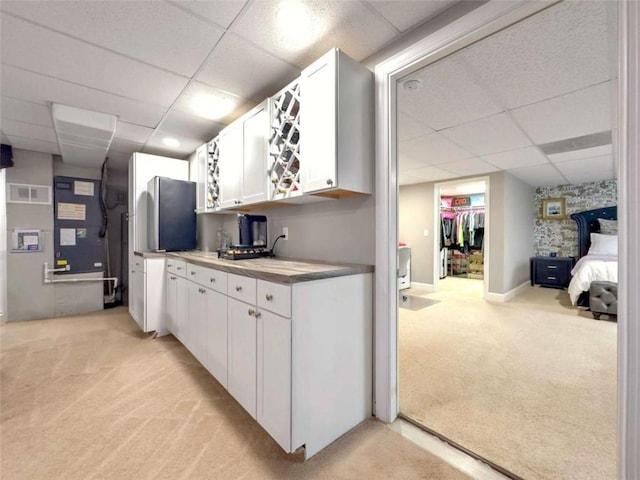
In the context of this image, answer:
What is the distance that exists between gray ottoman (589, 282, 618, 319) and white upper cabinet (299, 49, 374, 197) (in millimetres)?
3843

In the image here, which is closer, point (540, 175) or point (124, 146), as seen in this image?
point (124, 146)

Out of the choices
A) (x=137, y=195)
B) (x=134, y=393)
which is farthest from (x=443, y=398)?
(x=137, y=195)

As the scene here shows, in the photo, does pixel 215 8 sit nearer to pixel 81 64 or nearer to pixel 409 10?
pixel 409 10

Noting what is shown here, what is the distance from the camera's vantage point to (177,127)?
2930 mm

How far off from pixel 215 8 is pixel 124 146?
2876mm

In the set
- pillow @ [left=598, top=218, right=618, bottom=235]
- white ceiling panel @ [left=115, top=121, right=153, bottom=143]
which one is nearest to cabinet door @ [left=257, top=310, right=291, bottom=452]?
white ceiling panel @ [left=115, top=121, right=153, bottom=143]

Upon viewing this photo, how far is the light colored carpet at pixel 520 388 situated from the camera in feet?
4.75

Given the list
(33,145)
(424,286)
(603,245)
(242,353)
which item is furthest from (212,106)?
(603,245)

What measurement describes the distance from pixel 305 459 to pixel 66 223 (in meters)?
4.67

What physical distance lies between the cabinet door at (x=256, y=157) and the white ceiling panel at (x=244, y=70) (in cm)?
17

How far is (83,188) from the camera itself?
4164 mm

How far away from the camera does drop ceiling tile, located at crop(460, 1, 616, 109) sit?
1.44 m

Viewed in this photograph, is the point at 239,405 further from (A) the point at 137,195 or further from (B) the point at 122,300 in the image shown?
(B) the point at 122,300

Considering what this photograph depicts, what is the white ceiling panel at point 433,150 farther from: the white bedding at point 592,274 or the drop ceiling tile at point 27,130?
the drop ceiling tile at point 27,130
